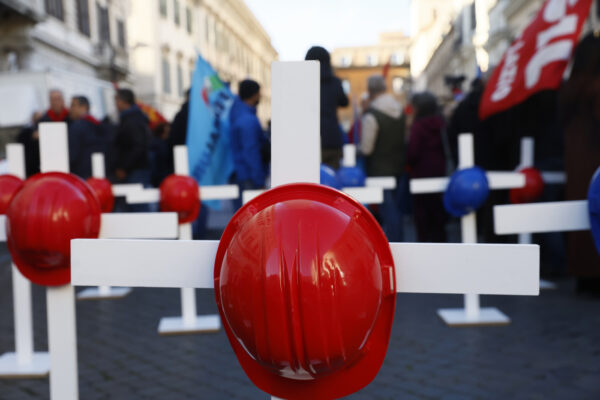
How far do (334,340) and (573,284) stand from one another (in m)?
5.29

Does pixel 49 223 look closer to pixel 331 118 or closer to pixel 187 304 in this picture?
pixel 187 304

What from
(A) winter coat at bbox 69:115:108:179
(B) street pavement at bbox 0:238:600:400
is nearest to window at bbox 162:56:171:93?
(A) winter coat at bbox 69:115:108:179

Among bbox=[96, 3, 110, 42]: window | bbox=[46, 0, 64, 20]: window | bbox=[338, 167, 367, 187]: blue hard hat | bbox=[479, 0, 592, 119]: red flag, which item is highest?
bbox=[96, 3, 110, 42]: window

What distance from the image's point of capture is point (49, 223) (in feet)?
5.98

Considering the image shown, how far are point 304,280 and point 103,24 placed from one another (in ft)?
105

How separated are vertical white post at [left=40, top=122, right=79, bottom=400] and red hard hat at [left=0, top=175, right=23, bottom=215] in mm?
1447

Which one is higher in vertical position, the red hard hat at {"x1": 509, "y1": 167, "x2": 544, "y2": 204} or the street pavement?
the red hard hat at {"x1": 509, "y1": 167, "x2": 544, "y2": 204}

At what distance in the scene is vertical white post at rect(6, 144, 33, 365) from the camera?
12.7 feet

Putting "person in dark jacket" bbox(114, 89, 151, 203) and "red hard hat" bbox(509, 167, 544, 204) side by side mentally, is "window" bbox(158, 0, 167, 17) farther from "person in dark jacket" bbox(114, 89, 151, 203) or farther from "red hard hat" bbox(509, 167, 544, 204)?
"red hard hat" bbox(509, 167, 544, 204)

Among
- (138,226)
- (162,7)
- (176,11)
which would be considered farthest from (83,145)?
(176,11)

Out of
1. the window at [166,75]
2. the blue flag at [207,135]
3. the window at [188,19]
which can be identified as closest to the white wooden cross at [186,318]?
the blue flag at [207,135]

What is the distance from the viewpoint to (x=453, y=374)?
3.41 metres

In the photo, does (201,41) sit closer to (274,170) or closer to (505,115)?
(505,115)

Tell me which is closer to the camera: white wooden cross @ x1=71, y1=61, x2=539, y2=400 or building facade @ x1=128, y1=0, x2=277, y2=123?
white wooden cross @ x1=71, y1=61, x2=539, y2=400
